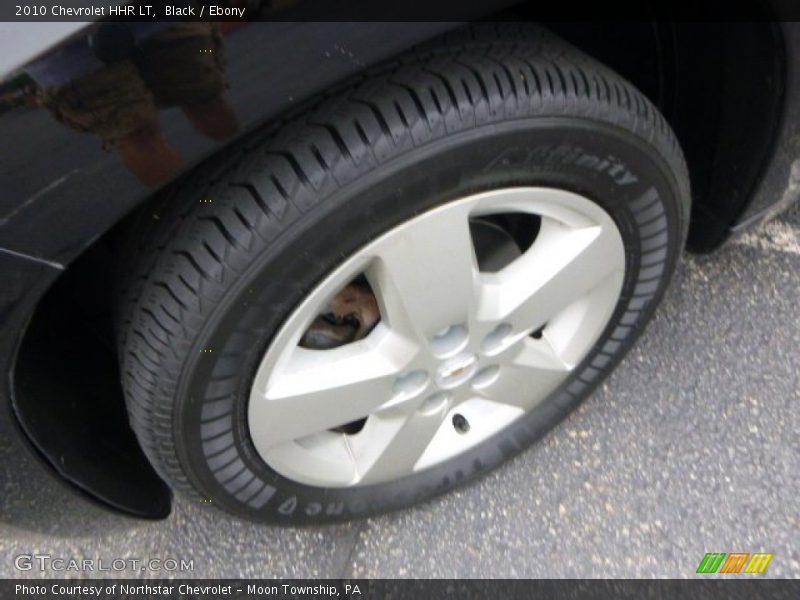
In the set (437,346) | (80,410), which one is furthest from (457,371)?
(80,410)

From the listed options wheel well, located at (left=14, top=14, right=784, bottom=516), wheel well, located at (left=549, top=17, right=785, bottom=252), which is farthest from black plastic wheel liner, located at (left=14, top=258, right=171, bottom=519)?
wheel well, located at (left=549, top=17, right=785, bottom=252)

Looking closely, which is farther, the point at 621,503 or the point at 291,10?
the point at 621,503

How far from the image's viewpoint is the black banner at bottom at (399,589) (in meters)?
1.36

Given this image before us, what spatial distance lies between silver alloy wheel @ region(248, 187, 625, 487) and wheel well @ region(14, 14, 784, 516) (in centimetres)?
27

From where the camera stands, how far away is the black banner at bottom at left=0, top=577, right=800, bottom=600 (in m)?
1.36

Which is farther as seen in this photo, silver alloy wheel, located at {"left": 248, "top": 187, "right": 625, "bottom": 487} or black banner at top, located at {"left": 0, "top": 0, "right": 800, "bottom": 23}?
silver alloy wheel, located at {"left": 248, "top": 187, "right": 625, "bottom": 487}

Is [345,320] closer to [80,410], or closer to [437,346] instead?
[437,346]

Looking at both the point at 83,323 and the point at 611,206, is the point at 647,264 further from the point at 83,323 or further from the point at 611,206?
the point at 83,323

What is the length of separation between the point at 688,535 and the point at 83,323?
1160 mm

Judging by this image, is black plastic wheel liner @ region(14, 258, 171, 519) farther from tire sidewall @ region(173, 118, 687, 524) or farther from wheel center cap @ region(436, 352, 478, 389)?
wheel center cap @ region(436, 352, 478, 389)

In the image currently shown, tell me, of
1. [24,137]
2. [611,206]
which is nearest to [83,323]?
[24,137]

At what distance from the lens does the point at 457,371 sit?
1262 millimetres

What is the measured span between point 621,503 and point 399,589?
0.47 meters

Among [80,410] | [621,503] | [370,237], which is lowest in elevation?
[621,503]
